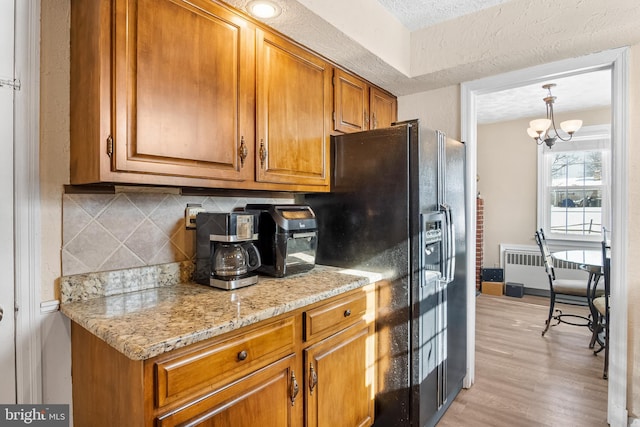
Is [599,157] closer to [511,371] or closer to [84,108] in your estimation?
[511,371]

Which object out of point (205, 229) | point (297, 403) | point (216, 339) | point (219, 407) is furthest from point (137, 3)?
point (297, 403)

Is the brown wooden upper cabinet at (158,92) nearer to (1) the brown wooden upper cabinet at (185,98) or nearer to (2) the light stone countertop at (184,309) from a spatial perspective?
(1) the brown wooden upper cabinet at (185,98)

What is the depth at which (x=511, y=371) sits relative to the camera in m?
2.69

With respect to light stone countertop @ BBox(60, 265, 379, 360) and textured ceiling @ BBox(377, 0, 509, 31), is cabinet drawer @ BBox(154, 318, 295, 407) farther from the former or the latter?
textured ceiling @ BBox(377, 0, 509, 31)

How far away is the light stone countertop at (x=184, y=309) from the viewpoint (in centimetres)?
101

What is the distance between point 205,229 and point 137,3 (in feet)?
3.05

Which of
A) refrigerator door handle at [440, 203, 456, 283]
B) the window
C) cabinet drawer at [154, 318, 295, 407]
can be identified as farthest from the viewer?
the window

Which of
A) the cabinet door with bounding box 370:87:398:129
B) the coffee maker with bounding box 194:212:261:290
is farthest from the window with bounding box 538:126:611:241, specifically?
the coffee maker with bounding box 194:212:261:290

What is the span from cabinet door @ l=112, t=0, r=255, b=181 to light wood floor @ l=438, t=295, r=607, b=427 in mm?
2032

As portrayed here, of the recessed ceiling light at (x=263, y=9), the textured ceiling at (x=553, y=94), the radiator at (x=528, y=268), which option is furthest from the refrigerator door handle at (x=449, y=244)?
the radiator at (x=528, y=268)

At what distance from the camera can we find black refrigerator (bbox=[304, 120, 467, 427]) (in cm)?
184

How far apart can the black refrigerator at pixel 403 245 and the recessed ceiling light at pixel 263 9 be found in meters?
0.78

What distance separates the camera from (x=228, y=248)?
1566 mm

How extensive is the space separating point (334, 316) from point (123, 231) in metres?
1.03
